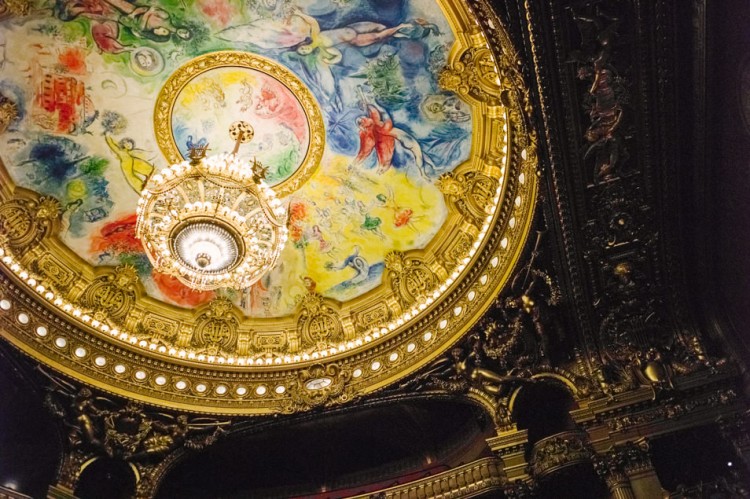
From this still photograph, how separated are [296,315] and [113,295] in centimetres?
399

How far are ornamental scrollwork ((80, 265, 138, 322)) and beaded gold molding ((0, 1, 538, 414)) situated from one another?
26 mm

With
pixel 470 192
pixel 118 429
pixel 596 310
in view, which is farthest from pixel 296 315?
pixel 596 310

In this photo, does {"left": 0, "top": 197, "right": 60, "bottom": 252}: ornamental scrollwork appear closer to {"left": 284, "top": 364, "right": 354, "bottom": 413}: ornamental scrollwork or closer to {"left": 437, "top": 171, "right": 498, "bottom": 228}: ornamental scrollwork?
{"left": 284, "top": 364, "right": 354, "bottom": 413}: ornamental scrollwork

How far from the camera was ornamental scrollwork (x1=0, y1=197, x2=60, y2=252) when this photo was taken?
1205cm

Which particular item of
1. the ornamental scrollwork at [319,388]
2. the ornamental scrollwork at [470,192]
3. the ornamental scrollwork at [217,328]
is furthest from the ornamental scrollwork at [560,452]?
the ornamental scrollwork at [217,328]

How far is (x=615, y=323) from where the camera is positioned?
9484 mm

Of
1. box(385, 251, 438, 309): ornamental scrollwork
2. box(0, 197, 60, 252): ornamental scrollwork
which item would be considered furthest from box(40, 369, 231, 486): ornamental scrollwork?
box(385, 251, 438, 309): ornamental scrollwork

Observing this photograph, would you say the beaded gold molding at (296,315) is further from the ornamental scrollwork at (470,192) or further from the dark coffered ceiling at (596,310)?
the dark coffered ceiling at (596,310)

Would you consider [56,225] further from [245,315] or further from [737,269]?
[737,269]

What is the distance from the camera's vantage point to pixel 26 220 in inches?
488

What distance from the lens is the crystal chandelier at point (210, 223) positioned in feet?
33.6

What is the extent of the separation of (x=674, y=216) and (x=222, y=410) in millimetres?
8827

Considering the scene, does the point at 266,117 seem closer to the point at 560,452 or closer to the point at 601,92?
the point at 601,92

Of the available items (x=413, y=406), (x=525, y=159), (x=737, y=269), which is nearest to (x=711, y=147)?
(x=737, y=269)
